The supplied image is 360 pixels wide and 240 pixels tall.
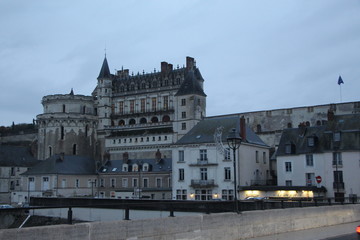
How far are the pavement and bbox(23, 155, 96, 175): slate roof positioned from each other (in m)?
49.6

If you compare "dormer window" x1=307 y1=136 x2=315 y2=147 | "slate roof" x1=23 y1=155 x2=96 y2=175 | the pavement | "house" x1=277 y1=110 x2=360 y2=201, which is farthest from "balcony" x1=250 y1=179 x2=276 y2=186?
the pavement

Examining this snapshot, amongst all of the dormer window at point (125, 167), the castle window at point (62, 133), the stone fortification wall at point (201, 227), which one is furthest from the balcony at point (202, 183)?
the castle window at point (62, 133)

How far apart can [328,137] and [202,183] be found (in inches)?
545

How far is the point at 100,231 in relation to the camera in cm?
1137

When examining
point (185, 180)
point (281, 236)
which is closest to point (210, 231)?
point (281, 236)

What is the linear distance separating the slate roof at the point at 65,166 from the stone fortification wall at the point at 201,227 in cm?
4920

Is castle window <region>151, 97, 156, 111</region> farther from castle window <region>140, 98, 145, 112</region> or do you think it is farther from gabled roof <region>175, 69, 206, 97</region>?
gabled roof <region>175, 69, 206, 97</region>

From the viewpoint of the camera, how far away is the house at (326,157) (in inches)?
1672

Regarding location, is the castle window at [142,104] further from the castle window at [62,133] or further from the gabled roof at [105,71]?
the castle window at [62,133]

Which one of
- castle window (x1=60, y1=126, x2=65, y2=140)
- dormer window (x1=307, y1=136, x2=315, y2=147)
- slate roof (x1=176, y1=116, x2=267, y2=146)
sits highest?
castle window (x1=60, y1=126, x2=65, y2=140)

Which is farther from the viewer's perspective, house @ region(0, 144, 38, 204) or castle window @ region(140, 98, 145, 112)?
castle window @ region(140, 98, 145, 112)

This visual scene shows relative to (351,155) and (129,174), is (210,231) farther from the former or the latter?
(129,174)

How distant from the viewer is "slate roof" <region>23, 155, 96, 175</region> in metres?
63.6

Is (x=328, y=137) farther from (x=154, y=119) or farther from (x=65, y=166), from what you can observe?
(x=154, y=119)
